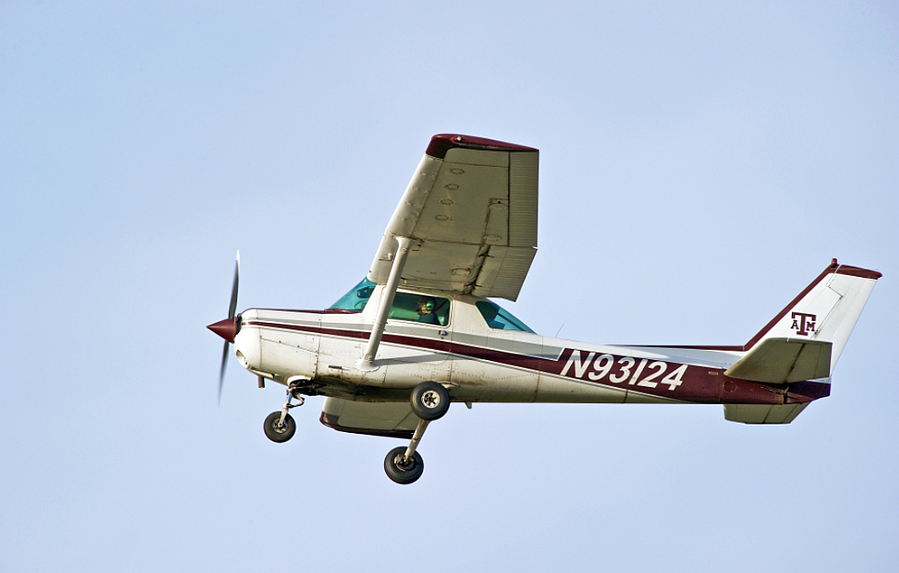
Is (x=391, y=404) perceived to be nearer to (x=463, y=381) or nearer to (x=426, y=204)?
(x=463, y=381)

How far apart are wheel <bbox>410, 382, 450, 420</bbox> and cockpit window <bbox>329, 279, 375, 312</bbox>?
4.23ft

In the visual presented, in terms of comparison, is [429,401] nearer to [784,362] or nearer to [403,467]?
[403,467]

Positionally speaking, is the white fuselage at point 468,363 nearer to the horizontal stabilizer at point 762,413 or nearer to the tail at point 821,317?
the horizontal stabilizer at point 762,413

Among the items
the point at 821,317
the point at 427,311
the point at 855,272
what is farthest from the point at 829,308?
the point at 427,311

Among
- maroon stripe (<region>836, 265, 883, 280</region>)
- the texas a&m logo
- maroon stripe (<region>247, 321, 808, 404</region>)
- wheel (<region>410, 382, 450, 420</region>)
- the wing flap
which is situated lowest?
the wing flap

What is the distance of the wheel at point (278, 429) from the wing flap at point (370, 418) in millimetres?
1745

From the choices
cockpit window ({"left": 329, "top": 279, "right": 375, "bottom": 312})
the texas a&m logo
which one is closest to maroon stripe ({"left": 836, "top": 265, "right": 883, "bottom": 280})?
the texas a&m logo

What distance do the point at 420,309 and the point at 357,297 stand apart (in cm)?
81

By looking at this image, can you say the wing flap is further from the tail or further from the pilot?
the tail

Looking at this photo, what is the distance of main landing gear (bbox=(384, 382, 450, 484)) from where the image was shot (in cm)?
1216

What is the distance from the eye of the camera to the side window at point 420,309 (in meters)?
12.6

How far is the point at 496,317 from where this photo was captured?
12805mm

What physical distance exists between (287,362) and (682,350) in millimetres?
5134

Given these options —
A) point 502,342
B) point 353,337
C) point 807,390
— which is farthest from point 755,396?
point 353,337
